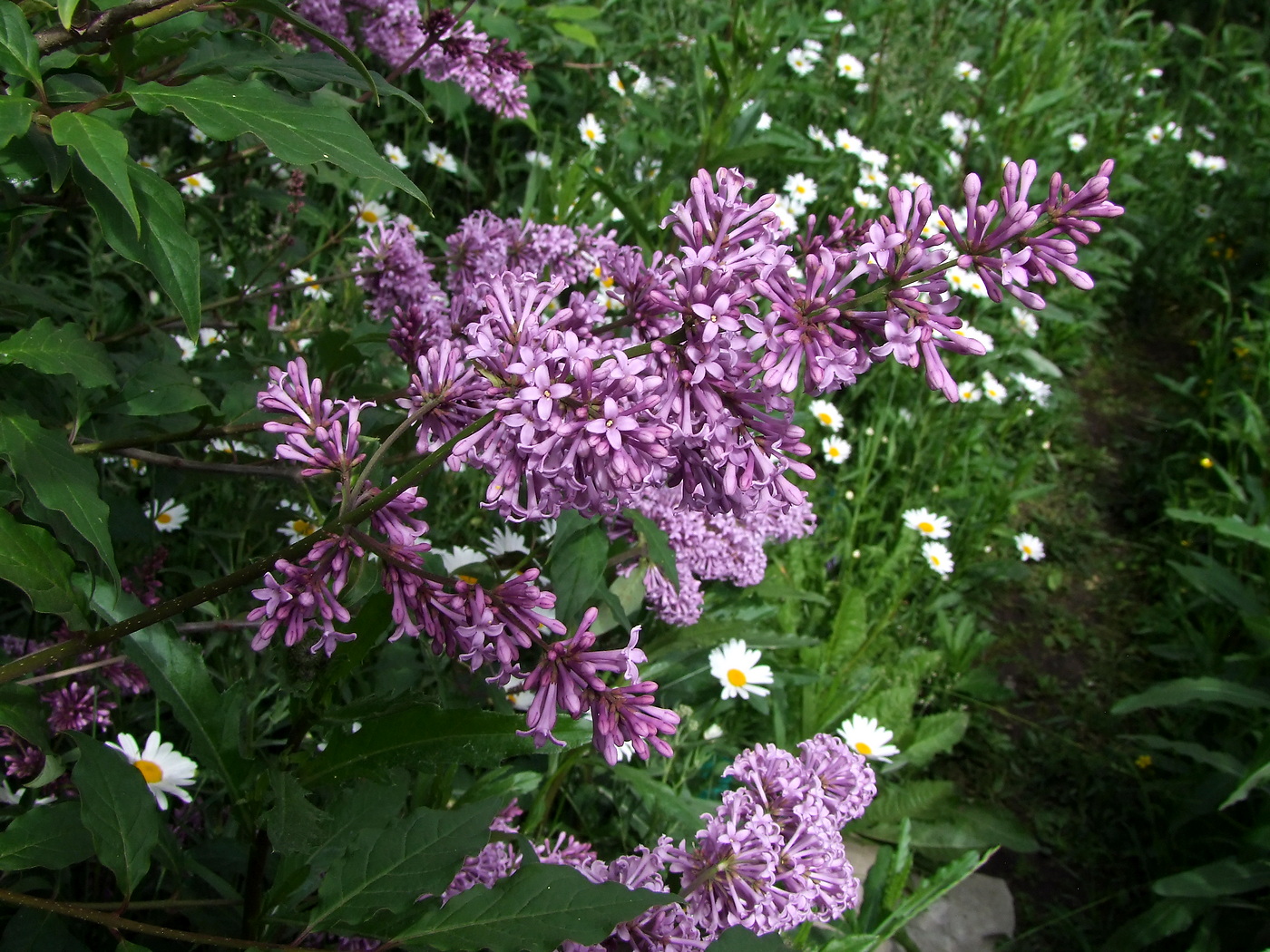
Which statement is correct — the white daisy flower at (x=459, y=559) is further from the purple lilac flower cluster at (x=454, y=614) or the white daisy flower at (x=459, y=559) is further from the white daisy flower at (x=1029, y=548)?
the white daisy flower at (x=1029, y=548)

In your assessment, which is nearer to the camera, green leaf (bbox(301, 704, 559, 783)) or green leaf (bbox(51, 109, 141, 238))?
green leaf (bbox(51, 109, 141, 238))

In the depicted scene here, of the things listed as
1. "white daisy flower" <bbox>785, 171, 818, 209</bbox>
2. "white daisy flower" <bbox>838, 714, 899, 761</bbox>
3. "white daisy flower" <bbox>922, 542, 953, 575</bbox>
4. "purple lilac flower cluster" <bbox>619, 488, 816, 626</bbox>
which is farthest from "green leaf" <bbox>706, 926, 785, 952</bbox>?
"white daisy flower" <bbox>785, 171, 818, 209</bbox>

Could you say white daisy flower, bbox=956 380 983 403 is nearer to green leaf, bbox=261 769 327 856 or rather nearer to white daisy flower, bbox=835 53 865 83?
white daisy flower, bbox=835 53 865 83

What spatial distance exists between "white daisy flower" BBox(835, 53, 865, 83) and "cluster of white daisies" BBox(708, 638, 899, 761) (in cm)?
372

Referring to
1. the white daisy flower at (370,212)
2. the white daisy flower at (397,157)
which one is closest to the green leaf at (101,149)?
the white daisy flower at (370,212)

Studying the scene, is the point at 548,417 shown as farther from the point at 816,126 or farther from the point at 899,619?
the point at 816,126

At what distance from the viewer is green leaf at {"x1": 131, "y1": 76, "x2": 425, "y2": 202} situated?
1101 millimetres

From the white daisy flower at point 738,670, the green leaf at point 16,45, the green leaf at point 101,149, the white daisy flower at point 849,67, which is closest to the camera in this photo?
the green leaf at point 101,149

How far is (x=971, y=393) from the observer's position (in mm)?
4176

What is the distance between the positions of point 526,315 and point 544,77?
3607 mm

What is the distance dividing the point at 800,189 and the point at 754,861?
133 inches

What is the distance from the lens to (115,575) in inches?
46.5

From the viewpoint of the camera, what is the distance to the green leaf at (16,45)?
111cm

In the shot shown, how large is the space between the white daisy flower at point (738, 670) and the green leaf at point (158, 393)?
4.49 ft
